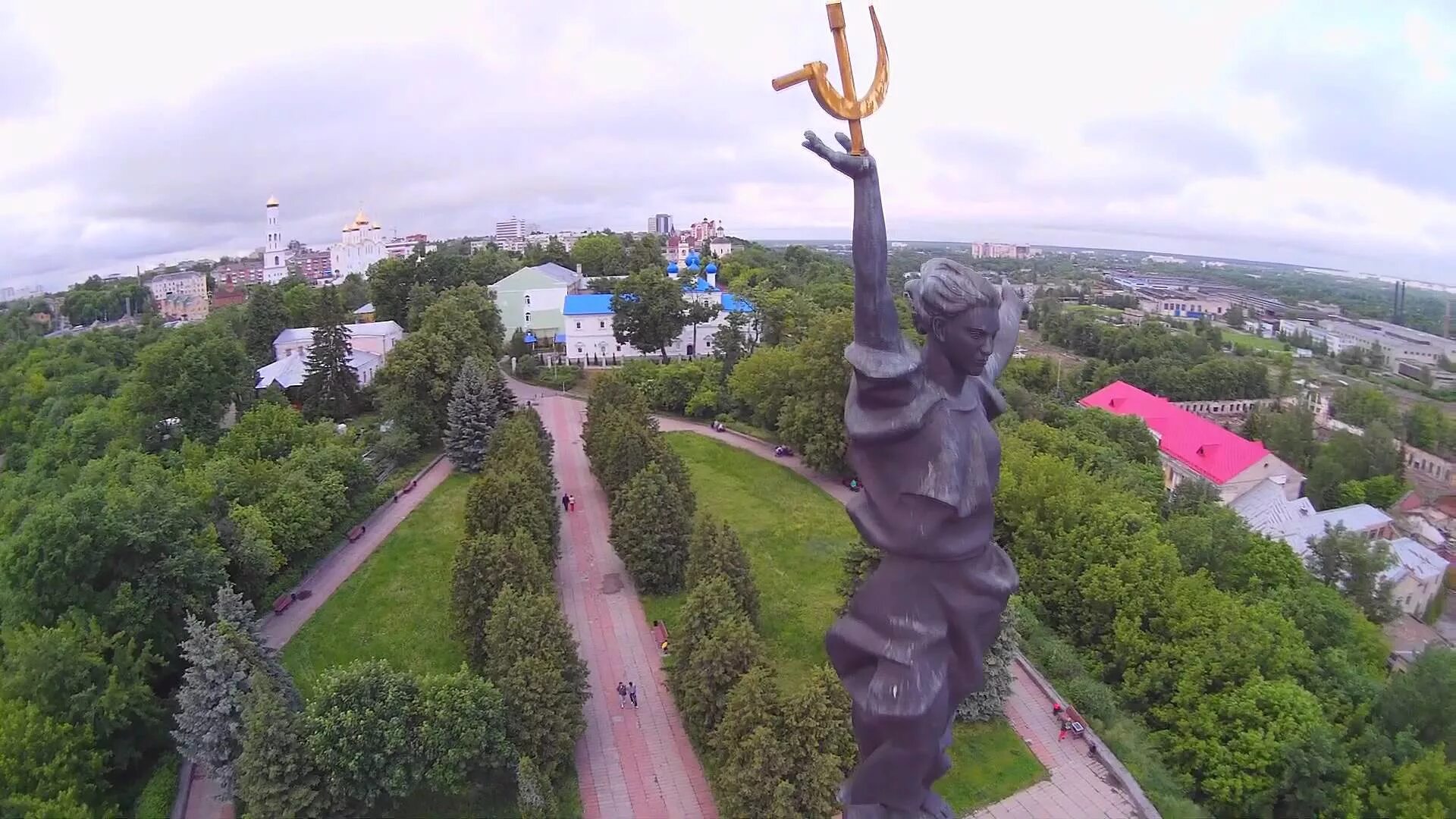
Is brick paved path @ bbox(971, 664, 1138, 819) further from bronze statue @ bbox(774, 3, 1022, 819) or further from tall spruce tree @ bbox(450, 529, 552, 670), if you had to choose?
tall spruce tree @ bbox(450, 529, 552, 670)

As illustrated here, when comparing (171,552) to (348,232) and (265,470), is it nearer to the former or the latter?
(265,470)

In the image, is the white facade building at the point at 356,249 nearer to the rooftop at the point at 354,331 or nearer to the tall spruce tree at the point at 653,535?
the rooftop at the point at 354,331

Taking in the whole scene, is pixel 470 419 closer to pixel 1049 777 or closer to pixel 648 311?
pixel 648 311

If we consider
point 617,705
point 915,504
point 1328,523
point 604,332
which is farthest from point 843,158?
point 604,332

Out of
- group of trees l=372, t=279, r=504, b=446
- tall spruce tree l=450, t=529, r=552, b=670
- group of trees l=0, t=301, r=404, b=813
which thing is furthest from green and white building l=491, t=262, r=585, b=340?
tall spruce tree l=450, t=529, r=552, b=670

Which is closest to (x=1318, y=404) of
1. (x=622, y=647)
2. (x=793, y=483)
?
(x=793, y=483)

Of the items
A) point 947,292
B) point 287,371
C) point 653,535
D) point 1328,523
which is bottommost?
point 1328,523
